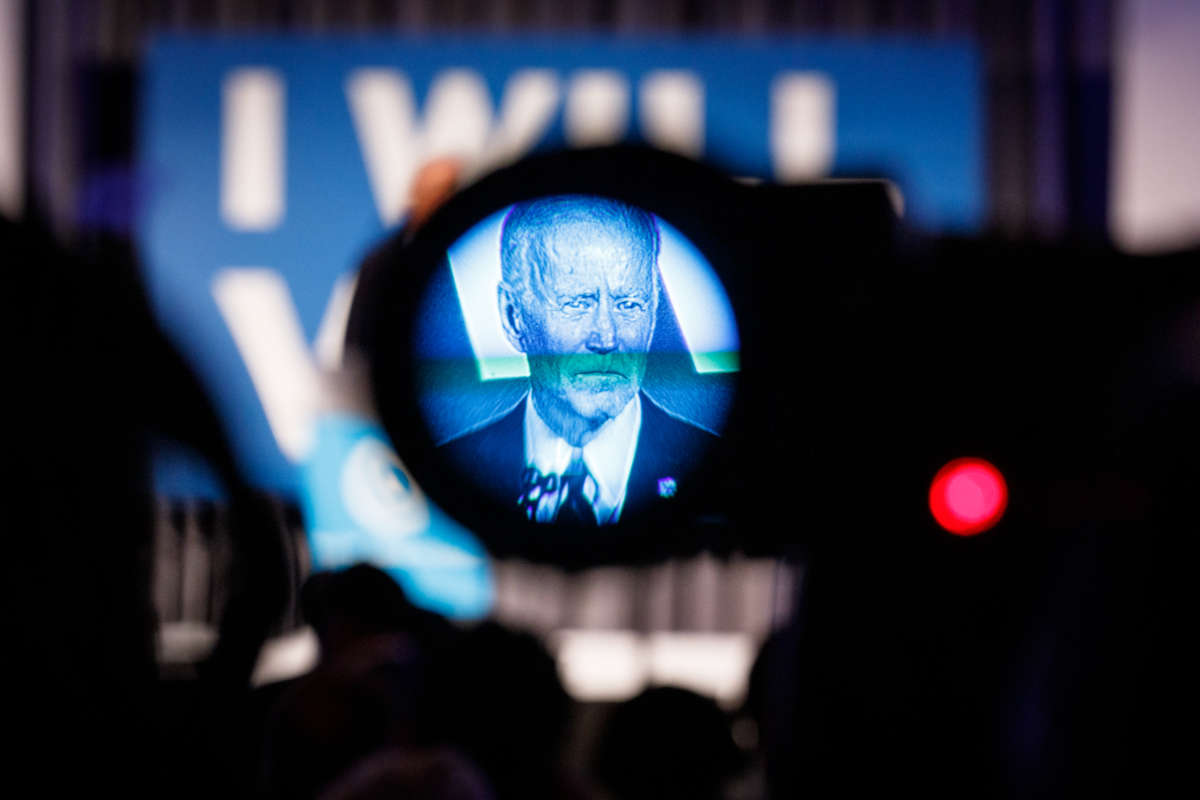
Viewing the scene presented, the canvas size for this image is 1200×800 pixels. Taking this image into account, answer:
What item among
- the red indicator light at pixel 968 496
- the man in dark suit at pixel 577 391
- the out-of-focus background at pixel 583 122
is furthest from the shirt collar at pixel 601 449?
the out-of-focus background at pixel 583 122

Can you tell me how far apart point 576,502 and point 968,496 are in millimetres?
132

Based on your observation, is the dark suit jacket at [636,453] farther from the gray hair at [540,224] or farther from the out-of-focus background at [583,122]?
the out-of-focus background at [583,122]

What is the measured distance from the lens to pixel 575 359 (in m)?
0.37

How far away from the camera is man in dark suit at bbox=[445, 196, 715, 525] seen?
1.21 feet

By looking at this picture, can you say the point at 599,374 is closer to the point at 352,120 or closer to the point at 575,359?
the point at 575,359

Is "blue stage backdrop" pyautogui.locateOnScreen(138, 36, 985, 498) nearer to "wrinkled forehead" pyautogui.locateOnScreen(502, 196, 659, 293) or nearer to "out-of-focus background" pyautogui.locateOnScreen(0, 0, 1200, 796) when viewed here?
"out-of-focus background" pyautogui.locateOnScreen(0, 0, 1200, 796)

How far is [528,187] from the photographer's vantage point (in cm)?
36

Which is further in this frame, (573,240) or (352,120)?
(352,120)

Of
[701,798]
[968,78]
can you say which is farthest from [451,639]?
[968,78]

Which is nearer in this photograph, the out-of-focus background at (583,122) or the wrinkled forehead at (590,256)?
the wrinkled forehead at (590,256)

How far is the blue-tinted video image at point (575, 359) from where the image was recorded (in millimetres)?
371

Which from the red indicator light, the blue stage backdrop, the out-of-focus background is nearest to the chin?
the red indicator light

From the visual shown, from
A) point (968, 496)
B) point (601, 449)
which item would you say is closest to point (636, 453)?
point (601, 449)

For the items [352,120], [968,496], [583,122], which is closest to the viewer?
[968,496]
